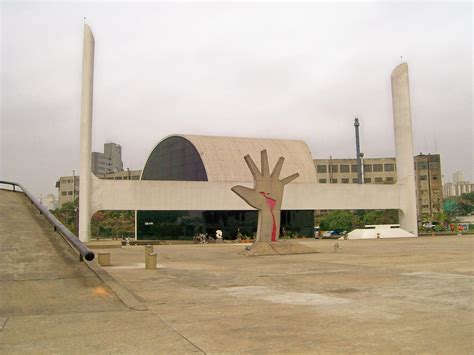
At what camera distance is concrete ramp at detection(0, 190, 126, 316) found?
948 cm

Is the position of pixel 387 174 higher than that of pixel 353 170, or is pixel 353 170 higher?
pixel 353 170

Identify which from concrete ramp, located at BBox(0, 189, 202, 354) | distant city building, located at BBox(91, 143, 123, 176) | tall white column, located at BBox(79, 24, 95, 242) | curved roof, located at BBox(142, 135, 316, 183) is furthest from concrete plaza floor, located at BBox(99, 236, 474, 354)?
distant city building, located at BBox(91, 143, 123, 176)

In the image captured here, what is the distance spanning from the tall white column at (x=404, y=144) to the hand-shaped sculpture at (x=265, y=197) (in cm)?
2758

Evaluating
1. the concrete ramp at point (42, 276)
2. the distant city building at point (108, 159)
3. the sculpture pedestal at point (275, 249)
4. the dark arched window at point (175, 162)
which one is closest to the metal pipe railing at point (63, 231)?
the concrete ramp at point (42, 276)

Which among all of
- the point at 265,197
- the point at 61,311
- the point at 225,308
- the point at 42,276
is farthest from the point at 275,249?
the point at 61,311

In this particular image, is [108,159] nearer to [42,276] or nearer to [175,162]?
[175,162]

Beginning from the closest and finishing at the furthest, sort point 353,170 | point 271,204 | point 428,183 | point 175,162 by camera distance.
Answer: point 271,204
point 175,162
point 428,183
point 353,170

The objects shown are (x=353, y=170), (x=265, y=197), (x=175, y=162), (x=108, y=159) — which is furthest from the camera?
(x=108, y=159)

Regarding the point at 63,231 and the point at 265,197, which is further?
the point at 265,197

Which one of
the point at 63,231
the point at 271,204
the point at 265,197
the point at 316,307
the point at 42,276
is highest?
the point at 265,197

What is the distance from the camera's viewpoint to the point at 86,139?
3981 centimetres

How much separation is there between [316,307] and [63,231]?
29.0 feet

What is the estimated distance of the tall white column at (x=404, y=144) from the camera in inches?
2008

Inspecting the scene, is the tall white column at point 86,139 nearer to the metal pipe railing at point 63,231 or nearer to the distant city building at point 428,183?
the metal pipe railing at point 63,231
